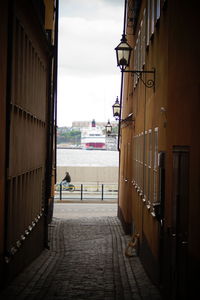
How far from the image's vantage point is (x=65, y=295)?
9.41 m

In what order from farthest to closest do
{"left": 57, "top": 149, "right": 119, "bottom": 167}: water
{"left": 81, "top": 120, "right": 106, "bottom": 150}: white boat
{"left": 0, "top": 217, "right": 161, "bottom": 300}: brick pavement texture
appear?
{"left": 81, "top": 120, "right": 106, "bottom": 150}: white boat
{"left": 57, "top": 149, "right": 119, "bottom": 167}: water
{"left": 0, "top": 217, "right": 161, "bottom": 300}: brick pavement texture

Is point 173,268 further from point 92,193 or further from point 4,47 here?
point 92,193

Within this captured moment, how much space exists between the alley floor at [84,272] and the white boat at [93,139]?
10662 centimetres

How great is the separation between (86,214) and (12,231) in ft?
50.4

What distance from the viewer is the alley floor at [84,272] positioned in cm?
948

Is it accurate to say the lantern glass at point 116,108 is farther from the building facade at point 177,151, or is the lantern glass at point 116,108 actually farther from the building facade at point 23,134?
the building facade at point 177,151

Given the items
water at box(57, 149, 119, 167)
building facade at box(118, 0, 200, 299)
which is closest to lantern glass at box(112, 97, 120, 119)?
building facade at box(118, 0, 200, 299)

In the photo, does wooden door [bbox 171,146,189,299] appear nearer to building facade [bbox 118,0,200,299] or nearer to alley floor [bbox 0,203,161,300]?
building facade [bbox 118,0,200,299]

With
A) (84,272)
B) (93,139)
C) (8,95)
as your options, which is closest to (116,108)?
(84,272)

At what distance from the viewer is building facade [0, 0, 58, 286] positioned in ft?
29.1

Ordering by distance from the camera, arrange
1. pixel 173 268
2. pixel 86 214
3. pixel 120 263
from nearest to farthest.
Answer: pixel 173 268
pixel 120 263
pixel 86 214

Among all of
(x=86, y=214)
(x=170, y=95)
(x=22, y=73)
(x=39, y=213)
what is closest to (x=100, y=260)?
(x=39, y=213)

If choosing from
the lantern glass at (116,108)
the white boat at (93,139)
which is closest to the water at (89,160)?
the white boat at (93,139)

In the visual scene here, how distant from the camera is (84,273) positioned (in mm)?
11789
